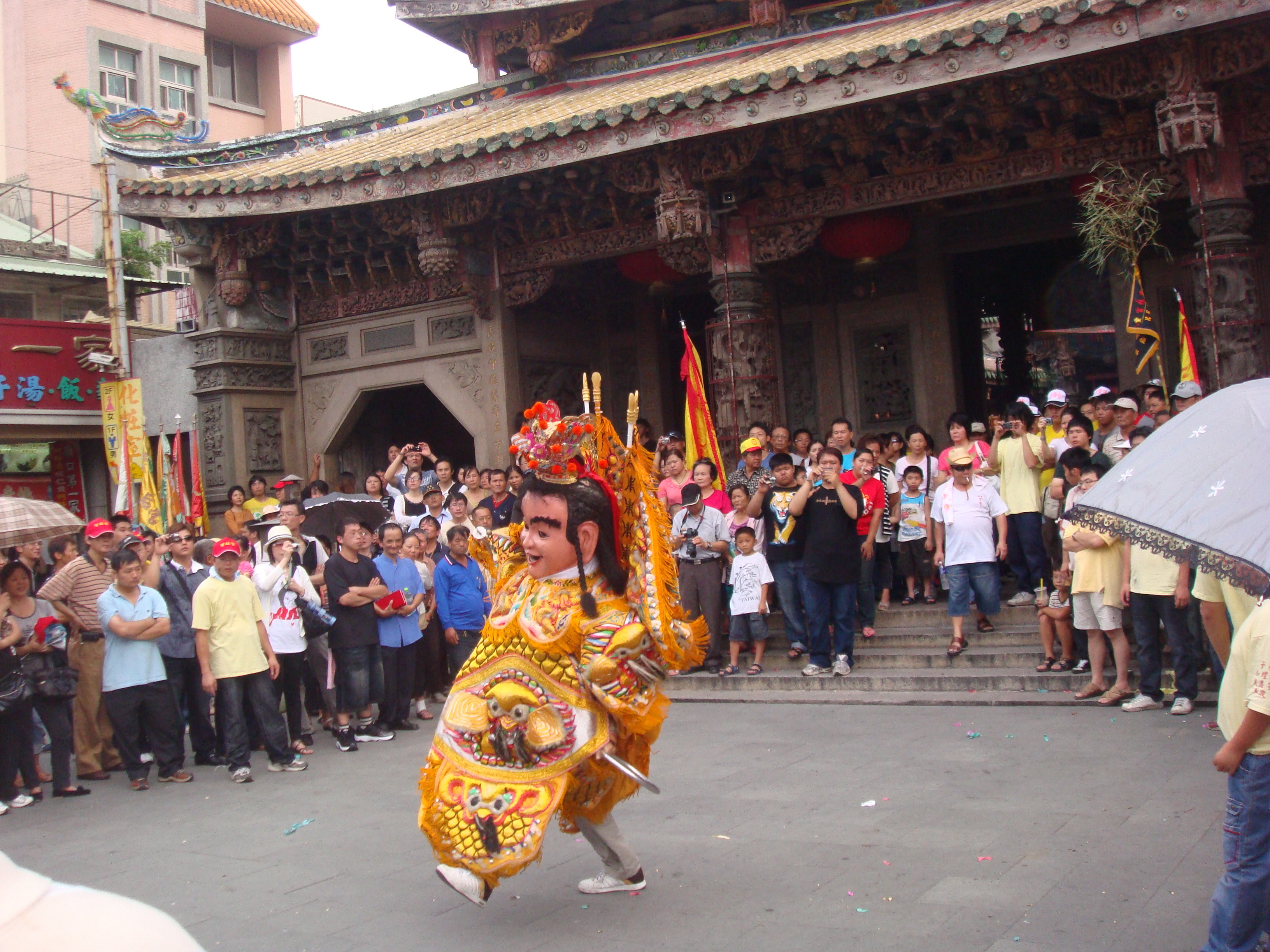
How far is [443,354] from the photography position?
42.6ft

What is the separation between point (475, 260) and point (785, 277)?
11.2 ft

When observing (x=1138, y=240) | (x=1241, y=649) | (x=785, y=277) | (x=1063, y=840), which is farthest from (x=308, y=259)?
(x=1241, y=649)

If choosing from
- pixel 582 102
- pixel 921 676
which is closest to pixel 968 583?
pixel 921 676

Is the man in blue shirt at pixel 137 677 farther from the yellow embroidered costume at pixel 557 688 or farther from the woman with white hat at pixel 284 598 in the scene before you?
the yellow embroidered costume at pixel 557 688

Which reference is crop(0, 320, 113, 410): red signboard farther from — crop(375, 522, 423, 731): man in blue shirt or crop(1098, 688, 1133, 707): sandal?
crop(1098, 688, 1133, 707): sandal

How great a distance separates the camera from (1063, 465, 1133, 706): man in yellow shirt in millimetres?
7223

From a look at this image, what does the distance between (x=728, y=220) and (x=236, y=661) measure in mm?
6210

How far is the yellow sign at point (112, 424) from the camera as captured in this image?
14.3 m

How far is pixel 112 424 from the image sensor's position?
572 inches

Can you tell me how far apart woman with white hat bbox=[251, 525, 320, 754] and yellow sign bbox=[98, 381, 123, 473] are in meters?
7.38

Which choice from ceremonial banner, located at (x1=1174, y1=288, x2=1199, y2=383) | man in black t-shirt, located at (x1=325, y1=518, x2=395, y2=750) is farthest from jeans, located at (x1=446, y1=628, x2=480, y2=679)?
ceremonial banner, located at (x1=1174, y1=288, x2=1199, y2=383)

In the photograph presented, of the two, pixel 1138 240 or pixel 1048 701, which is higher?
pixel 1138 240

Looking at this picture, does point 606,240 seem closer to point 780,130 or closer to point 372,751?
point 780,130

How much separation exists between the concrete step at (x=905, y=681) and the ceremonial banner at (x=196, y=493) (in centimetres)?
677
